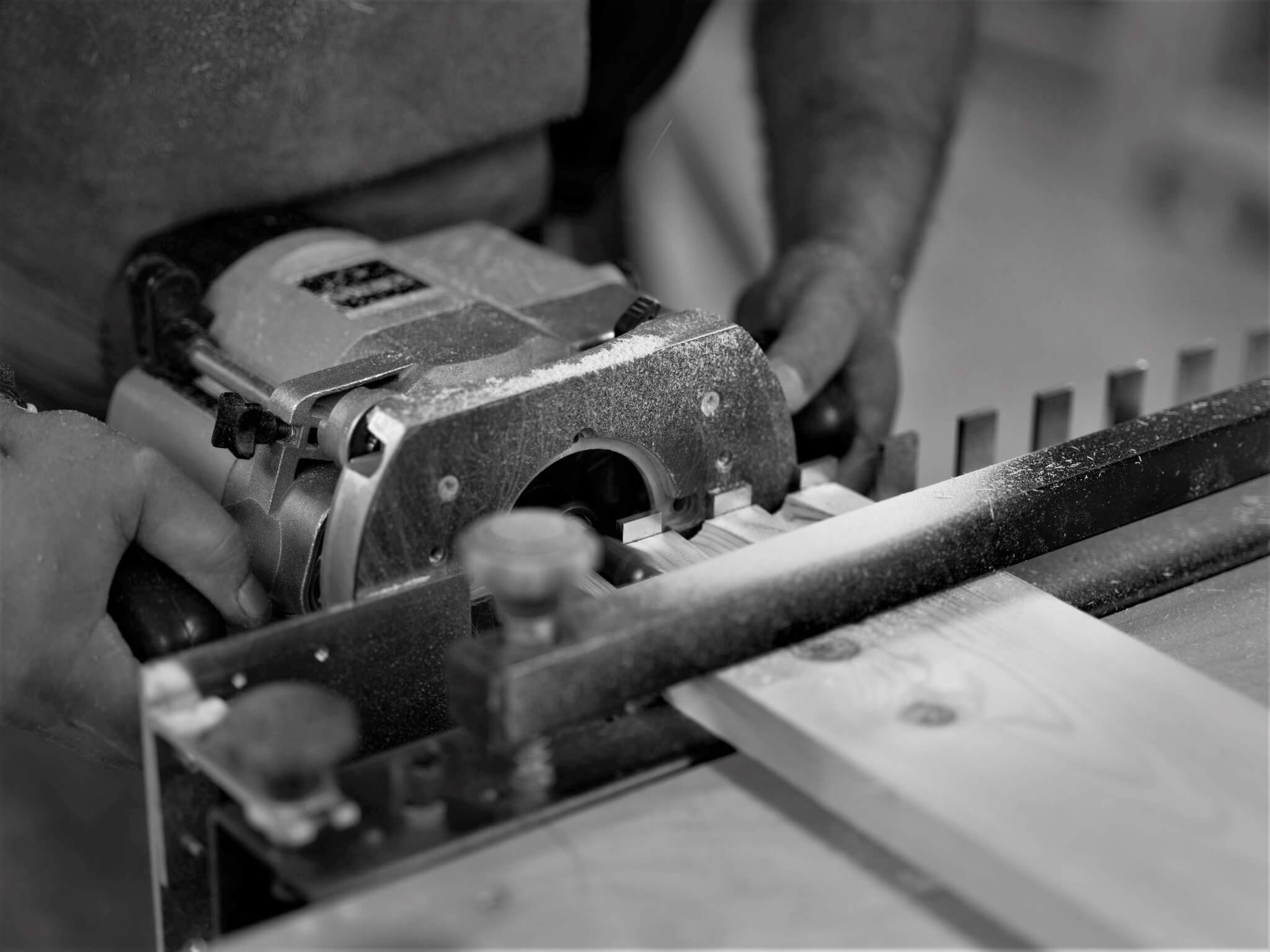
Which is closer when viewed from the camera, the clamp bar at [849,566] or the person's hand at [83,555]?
the clamp bar at [849,566]

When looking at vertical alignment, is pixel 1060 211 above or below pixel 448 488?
below

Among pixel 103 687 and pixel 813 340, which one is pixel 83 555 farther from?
pixel 813 340

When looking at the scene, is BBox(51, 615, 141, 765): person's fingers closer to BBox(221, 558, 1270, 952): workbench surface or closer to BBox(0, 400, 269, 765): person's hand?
BBox(0, 400, 269, 765): person's hand

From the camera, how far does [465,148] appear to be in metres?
1.54

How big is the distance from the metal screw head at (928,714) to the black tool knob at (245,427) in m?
0.44

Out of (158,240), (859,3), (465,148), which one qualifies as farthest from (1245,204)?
(158,240)

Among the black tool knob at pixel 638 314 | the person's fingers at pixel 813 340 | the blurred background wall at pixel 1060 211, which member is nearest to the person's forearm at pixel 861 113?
the person's fingers at pixel 813 340

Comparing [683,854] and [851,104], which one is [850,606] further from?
[851,104]

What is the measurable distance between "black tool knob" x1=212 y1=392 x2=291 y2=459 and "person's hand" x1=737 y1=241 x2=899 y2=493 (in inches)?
18.1

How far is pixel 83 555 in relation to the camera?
3.12ft

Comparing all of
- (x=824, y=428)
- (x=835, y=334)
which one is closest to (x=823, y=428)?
(x=824, y=428)

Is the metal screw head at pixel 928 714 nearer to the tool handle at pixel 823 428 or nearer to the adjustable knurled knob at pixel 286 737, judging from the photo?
the adjustable knurled knob at pixel 286 737

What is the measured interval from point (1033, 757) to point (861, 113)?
1.21 meters

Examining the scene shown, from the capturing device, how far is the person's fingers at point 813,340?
51.6 inches
